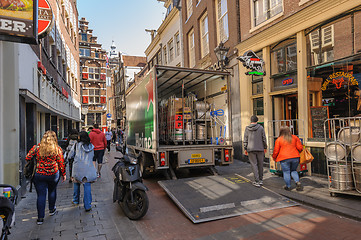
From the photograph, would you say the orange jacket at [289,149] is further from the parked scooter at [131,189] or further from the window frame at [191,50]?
the window frame at [191,50]

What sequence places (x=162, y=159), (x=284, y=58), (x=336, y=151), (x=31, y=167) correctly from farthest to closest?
(x=284, y=58) < (x=162, y=159) < (x=336, y=151) < (x=31, y=167)

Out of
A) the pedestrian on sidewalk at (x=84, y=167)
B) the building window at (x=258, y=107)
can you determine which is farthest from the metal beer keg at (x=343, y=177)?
the building window at (x=258, y=107)

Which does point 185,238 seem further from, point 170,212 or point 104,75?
point 104,75

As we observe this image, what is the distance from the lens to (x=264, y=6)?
32.3 feet

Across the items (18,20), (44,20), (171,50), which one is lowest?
(18,20)

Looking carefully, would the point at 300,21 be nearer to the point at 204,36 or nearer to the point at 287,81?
the point at 287,81

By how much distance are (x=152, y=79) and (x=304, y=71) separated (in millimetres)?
4981

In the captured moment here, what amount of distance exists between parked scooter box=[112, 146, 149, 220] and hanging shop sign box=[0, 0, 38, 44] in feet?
9.77

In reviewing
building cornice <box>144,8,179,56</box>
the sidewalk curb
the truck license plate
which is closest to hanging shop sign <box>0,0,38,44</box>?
the truck license plate

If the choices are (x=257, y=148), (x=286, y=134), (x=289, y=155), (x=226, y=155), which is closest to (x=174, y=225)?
(x=257, y=148)

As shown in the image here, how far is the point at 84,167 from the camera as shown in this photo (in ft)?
16.0

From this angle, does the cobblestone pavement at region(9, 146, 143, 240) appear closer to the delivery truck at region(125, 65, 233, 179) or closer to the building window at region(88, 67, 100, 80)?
the delivery truck at region(125, 65, 233, 179)

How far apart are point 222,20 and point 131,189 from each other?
36.1 ft

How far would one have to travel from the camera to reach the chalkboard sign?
737cm
